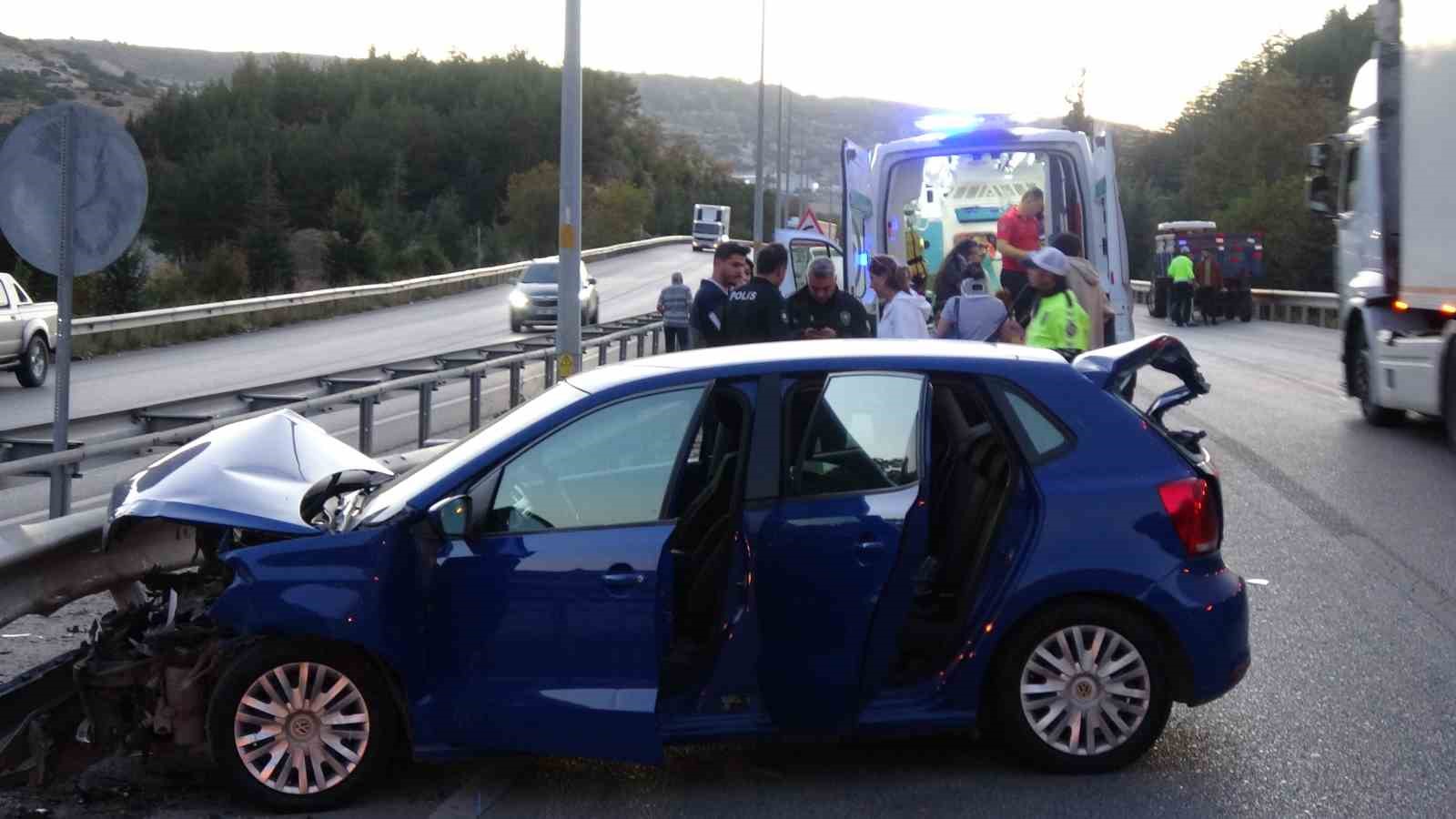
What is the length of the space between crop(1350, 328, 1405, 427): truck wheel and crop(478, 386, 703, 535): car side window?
1176 centimetres

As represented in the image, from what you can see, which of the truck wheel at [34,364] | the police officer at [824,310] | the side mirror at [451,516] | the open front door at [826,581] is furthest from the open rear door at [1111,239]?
the truck wheel at [34,364]

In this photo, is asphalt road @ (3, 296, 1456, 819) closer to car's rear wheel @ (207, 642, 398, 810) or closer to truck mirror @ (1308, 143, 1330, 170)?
car's rear wheel @ (207, 642, 398, 810)

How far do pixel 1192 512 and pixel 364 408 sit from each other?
8.61 m

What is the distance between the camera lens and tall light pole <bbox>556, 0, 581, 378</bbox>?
16109mm

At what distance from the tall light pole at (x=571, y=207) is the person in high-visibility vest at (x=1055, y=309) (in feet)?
20.0

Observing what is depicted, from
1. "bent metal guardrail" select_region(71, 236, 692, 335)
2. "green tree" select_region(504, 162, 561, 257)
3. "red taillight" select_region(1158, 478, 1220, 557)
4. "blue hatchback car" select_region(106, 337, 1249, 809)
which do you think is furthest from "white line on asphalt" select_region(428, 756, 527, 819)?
"green tree" select_region(504, 162, 561, 257)

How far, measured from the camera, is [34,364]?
2514cm

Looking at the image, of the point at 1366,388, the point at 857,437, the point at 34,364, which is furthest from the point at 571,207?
the point at 34,364

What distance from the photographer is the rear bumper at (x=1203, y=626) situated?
18.8 ft

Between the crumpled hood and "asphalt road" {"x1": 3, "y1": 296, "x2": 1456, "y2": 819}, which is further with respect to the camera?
the crumpled hood

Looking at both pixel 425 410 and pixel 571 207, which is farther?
pixel 571 207

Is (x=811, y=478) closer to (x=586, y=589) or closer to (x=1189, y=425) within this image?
(x=586, y=589)

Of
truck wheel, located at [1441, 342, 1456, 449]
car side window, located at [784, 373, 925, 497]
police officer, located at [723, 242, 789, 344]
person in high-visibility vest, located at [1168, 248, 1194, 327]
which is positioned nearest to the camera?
car side window, located at [784, 373, 925, 497]

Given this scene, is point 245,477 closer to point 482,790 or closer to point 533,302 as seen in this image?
point 482,790
